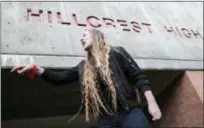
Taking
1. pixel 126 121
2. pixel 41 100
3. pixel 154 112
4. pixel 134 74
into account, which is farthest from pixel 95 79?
pixel 41 100

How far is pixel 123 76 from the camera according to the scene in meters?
3.47

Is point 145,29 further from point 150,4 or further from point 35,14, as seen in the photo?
point 35,14

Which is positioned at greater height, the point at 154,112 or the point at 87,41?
the point at 87,41

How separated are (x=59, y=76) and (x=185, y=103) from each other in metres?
2.77

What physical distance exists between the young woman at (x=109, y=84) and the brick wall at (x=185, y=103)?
2.47 metres

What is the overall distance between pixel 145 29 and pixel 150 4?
0.52 meters

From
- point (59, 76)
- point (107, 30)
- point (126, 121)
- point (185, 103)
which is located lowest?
point (126, 121)

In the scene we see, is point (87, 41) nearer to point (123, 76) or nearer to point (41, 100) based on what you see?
point (123, 76)

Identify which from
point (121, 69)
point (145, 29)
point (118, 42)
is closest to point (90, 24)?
point (118, 42)

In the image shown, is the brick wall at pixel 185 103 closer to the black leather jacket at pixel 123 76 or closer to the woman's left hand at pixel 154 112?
the black leather jacket at pixel 123 76

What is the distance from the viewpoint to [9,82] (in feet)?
17.3

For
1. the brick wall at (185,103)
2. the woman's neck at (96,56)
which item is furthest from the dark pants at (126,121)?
the brick wall at (185,103)

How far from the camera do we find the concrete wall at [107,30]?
518 cm

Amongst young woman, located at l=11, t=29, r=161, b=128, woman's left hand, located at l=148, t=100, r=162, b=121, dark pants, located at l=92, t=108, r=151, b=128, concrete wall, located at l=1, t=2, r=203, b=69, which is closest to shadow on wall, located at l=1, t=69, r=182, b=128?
concrete wall, located at l=1, t=2, r=203, b=69
